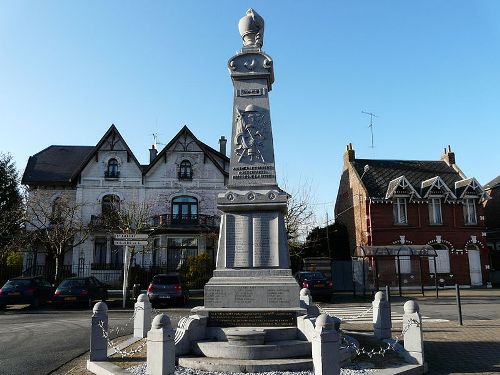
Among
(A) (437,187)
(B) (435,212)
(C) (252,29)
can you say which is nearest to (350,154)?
(A) (437,187)

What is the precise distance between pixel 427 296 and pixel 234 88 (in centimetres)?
1949

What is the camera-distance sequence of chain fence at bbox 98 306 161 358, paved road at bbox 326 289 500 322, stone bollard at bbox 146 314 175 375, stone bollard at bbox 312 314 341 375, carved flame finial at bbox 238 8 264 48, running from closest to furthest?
stone bollard at bbox 312 314 341 375 → stone bollard at bbox 146 314 175 375 → chain fence at bbox 98 306 161 358 → carved flame finial at bbox 238 8 264 48 → paved road at bbox 326 289 500 322

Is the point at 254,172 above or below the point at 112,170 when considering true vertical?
below

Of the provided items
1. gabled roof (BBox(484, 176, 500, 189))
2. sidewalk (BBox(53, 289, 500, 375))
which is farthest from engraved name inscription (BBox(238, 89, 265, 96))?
gabled roof (BBox(484, 176, 500, 189))

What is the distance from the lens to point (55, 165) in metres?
35.5

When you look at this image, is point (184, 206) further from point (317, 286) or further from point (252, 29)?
point (252, 29)

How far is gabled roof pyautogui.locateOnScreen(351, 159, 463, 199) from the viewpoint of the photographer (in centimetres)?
3350

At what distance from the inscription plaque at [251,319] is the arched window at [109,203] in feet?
82.3

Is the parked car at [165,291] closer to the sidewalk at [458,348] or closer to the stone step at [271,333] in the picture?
the sidewalk at [458,348]

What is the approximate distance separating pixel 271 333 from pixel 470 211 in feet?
96.5

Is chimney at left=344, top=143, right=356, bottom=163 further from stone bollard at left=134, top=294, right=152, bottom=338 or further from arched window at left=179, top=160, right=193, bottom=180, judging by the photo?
stone bollard at left=134, top=294, right=152, bottom=338

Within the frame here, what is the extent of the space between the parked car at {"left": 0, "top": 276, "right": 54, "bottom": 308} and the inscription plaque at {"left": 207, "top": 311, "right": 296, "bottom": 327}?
15839mm

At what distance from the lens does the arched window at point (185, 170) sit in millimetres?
33906

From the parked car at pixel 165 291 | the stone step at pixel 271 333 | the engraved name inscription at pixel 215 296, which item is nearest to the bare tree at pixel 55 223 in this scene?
the parked car at pixel 165 291
